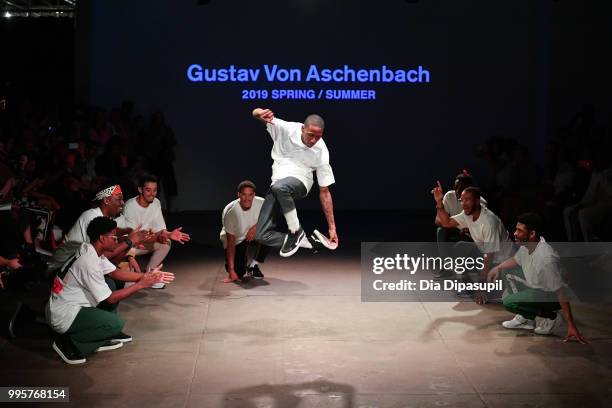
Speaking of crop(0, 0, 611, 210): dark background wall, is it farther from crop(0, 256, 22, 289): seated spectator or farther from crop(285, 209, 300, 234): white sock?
crop(0, 256, 22, 289): seated spectator

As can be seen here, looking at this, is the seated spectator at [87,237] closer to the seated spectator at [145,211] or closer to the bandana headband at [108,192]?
the bandana headband at [108,192]

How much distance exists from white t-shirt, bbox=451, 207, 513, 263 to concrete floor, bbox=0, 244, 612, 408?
19.9 inches

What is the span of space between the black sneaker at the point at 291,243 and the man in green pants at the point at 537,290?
6.20ft

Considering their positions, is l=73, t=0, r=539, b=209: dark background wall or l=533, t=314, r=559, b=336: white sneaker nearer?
l=533, t=314, r=559, b=336: white sneaker

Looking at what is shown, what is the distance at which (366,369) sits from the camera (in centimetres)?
504

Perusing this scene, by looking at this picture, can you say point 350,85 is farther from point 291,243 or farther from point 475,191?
point 475,191

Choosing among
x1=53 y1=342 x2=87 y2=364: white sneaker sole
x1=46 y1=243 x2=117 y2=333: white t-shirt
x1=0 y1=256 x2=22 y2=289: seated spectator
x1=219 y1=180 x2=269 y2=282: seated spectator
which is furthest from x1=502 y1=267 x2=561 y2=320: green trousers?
x1=0 y1=256 x2=22 y2=289: seated spectator

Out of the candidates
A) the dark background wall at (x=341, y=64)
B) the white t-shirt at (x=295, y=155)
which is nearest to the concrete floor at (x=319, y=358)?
the white t-shirt at (x=295, y=155)

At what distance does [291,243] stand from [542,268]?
2200mm

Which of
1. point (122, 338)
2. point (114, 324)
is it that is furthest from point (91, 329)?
point (122, 338)

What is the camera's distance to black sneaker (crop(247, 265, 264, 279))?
762cm

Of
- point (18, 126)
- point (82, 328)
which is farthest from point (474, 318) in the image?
point (18, 126)

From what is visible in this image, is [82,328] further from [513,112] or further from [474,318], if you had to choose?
[513,112]

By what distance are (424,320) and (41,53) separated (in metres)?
10.2
